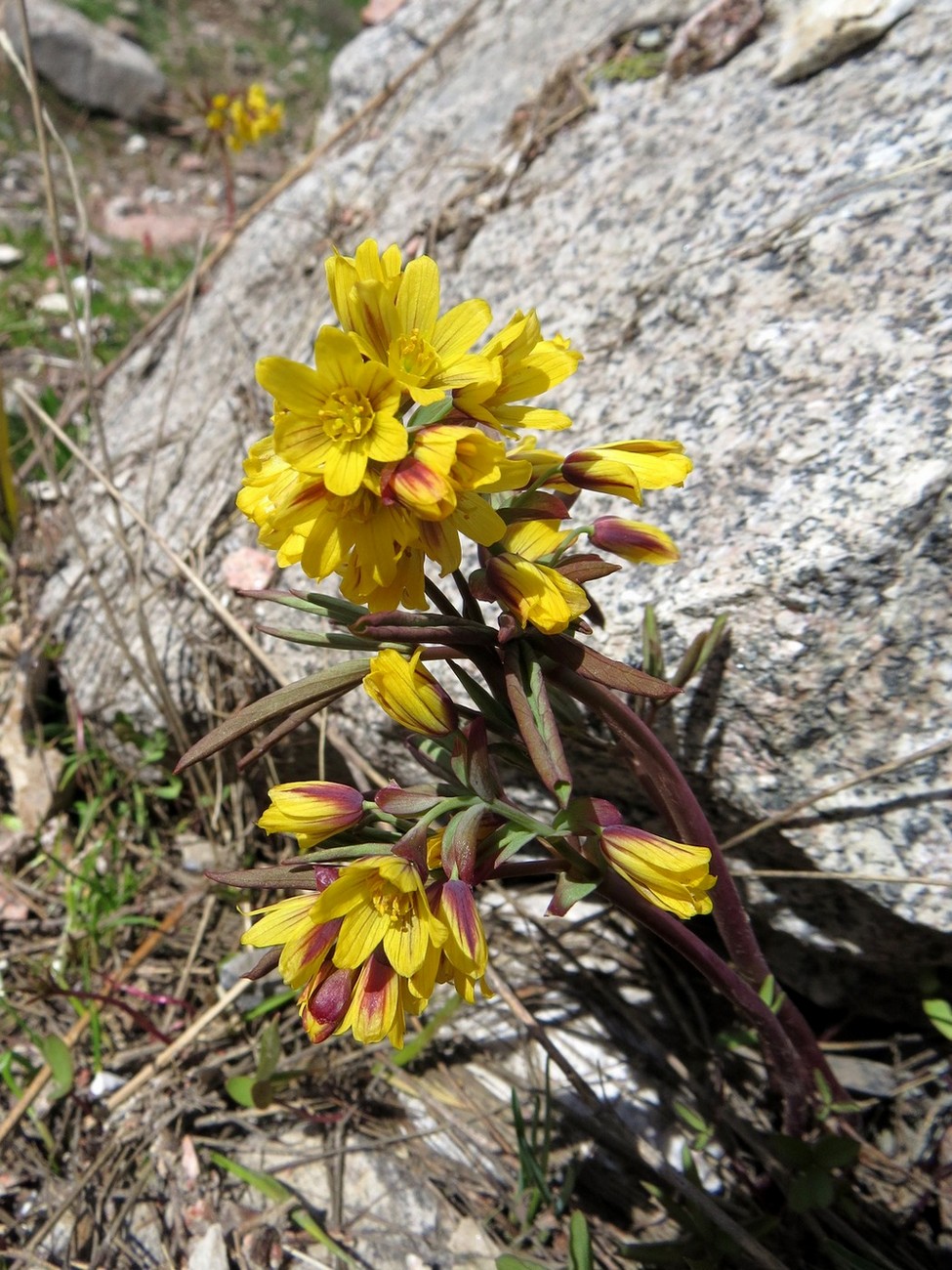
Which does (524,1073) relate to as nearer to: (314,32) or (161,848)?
(161,848)

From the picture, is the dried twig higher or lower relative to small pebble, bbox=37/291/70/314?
lower

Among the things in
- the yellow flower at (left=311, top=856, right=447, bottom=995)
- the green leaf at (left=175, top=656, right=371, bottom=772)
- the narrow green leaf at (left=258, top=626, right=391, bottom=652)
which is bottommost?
the yellow flower at (left=311, top=856, right=447, bottom=995)

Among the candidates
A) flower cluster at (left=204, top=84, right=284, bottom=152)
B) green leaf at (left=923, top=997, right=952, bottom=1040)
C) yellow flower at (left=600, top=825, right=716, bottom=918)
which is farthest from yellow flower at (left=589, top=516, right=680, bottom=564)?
flower cluster at (left=204, top=84, right=284, bottom=152)

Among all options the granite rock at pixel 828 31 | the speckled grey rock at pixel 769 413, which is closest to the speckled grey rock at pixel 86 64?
the speckled grey rock at pixel 769 413

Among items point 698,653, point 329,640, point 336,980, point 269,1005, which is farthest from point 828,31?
point 269,1005

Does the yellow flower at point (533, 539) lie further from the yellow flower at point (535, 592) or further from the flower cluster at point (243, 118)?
the flower cluster at point (243, 118)

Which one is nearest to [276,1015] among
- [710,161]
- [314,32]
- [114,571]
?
[114,571]

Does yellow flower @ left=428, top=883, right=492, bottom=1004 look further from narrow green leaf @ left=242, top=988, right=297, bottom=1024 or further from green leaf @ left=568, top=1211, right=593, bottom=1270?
narrow green leaf @ left=242, top=988, right=297, bottom=1024
